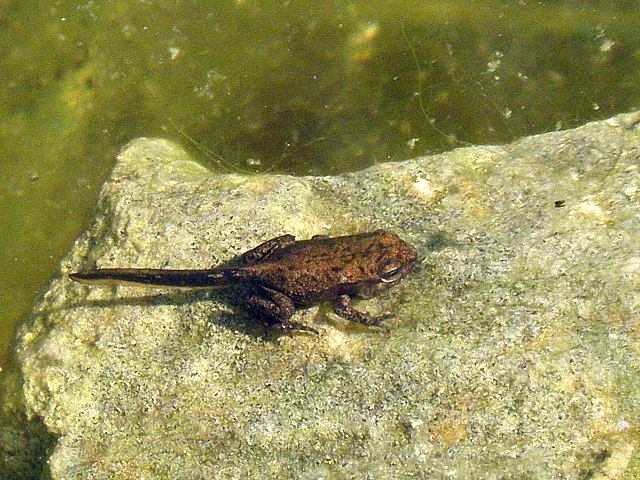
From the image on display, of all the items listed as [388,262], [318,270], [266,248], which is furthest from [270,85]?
[388,262]

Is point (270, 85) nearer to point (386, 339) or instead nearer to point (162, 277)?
point (162, 277)

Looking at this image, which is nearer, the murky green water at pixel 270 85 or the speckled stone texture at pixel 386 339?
the speckled stone texture at pixel 386 339

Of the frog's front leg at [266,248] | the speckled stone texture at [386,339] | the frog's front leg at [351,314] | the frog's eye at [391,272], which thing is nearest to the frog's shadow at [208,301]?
the speckled stone texture at [386,339]

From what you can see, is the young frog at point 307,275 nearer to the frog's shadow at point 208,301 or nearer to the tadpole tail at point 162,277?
the tadpole tail at point 162,277

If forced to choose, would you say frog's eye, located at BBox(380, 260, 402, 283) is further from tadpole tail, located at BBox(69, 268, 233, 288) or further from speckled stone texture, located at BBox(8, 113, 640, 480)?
tadpole tail, located at BBox(69, 268, 233, 288)

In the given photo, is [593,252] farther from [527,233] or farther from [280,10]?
[280,10]

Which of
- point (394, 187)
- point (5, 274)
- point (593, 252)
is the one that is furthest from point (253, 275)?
point (5, 274)

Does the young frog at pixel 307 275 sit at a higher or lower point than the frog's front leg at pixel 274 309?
higher
